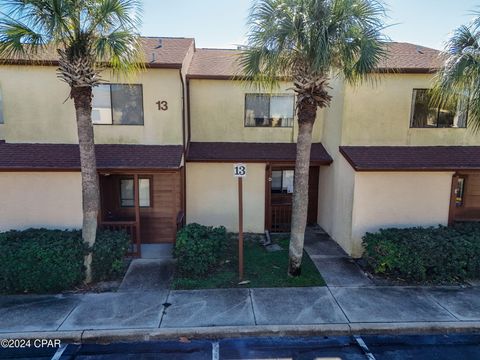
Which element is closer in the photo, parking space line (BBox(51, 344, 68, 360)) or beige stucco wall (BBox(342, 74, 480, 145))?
parking space line (BBox(51, 344, 68, 360))

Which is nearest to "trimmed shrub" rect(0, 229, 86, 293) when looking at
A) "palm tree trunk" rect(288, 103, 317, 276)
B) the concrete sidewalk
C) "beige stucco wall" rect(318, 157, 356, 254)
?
the concrete sidewalk

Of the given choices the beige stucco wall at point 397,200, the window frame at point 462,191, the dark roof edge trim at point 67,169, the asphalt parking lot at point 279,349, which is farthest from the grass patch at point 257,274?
the window frame at point 462,191

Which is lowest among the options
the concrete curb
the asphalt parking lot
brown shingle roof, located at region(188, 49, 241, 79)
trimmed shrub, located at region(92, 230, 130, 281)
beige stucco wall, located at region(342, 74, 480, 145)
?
the asphalt parking lot

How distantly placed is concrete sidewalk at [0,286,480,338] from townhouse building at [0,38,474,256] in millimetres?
2340

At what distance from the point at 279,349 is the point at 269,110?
796cm

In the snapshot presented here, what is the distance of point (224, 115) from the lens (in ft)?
36.9

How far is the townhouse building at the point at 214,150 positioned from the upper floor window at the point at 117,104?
0.03 metres

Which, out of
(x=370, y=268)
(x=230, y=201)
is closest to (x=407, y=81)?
(x=370, y=268)

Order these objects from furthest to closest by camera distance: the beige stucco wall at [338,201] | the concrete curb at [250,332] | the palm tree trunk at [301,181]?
1. the beige stucco wall at [338,201]
2. the palm tree trunk at [301,181]
3. the concrete curb at [250,332]

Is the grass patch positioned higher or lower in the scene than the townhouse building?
lower

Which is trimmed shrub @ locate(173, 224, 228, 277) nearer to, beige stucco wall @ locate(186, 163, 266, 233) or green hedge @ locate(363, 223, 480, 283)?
beige stucco wall @ locate(186, 163, 266, 233)

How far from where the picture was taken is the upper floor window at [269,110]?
11266 mm

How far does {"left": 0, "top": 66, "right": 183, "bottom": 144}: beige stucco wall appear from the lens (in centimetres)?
931

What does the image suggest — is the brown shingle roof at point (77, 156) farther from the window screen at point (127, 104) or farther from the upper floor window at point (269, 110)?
the upper floor window at point (269, 110)
